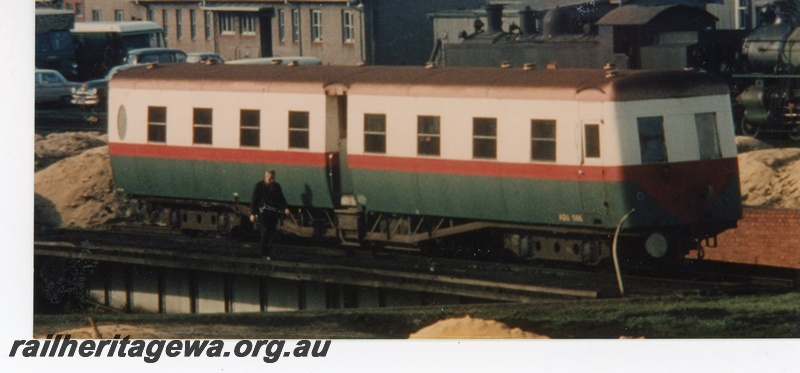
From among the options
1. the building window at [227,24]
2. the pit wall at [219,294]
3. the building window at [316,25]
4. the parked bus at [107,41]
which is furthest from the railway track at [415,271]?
the parked bus at [107,41]

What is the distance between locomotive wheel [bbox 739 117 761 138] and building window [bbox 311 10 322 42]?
12.3m

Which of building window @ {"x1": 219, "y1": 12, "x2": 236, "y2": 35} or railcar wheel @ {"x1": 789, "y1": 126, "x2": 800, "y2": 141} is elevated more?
building window @ {"x1": 219, "y1": 12, "x2": 236, "y2": 35}

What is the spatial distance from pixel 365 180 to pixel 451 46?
14692 mm

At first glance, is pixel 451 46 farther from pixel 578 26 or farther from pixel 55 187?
pixel 55 187

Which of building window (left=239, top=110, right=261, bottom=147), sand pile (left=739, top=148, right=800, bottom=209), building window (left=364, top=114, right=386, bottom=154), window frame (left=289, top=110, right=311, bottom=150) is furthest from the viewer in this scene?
sand pile (left=739, top=148, right=800, bottom=209)

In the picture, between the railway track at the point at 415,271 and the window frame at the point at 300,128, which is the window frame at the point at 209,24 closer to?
the railway track at the point at 415,271

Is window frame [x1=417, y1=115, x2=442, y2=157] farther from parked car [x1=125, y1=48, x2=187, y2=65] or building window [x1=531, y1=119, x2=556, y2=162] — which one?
parked car [x1=125, y1=48, x2=187, y2=65]

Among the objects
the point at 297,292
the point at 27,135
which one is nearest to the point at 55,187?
the point at 297,292

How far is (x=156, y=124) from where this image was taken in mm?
27688

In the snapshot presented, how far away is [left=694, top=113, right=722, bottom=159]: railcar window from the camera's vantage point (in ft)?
75.8

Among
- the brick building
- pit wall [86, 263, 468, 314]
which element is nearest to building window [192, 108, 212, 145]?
pit wall [86, 263, 468, 314]

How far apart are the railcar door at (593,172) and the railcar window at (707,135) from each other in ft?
6.08

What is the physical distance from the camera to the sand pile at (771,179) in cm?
3020

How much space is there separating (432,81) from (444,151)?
1322 millimetres
